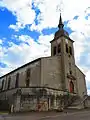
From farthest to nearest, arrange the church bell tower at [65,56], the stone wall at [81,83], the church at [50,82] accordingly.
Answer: the stone wall at [81,83] < the church bell tower at [65,56] < the church at [50,82]

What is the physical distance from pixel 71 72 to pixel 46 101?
12.3 metres

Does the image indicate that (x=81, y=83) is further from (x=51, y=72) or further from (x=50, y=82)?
(x=50, y=82)

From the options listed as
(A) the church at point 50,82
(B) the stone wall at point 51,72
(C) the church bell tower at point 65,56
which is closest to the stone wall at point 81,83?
(A) the church at point 50,82

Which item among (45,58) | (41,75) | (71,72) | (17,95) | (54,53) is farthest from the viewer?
(54,53)

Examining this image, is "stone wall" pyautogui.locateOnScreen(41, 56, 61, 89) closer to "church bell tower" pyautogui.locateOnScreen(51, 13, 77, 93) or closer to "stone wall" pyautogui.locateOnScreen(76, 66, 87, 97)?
"church bell tower" pyautogui.locateOnScreen(51, 13, 77, 93)

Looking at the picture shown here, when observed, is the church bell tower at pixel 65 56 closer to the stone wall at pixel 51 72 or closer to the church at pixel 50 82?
the church at pixel 50 82

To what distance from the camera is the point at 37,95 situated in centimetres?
2497

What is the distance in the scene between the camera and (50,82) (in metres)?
30.1

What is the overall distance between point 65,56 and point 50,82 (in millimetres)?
8217

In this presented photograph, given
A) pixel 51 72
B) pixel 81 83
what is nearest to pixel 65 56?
pixel 51 72

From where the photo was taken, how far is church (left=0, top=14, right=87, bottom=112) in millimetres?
24438

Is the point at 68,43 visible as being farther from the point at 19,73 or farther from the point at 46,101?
the point at 46,101

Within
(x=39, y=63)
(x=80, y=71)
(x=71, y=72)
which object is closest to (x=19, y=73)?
(x=39, y=63)

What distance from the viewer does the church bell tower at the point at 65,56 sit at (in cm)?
3269
